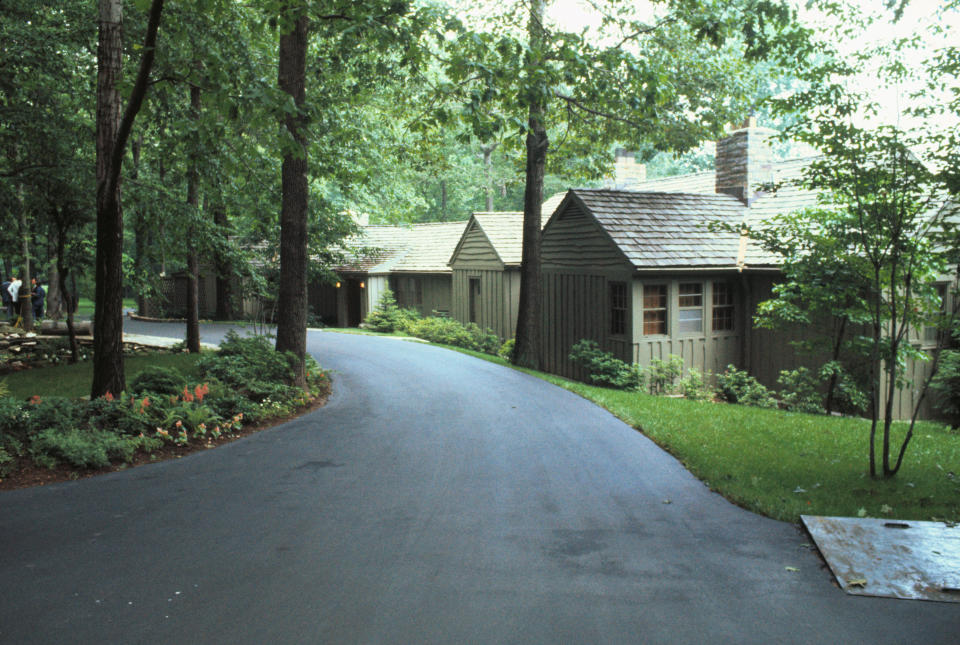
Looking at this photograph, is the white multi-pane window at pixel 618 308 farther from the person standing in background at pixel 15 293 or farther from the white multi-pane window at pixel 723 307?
the person standing in background at pixel 15 293

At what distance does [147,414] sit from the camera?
9.41m

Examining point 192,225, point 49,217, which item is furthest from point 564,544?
point 49,217

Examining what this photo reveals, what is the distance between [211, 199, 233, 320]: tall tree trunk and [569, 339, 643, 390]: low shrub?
8.28 metres

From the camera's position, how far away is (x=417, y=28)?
10.0m

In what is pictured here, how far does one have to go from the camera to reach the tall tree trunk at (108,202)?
9492 millimetres

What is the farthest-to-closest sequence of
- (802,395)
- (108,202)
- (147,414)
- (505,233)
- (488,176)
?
(488,176) < (505,233) < (802,395) < (108,202) < (147,414)

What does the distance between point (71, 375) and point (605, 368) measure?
1143cm

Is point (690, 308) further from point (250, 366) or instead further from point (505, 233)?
point (250, 366)

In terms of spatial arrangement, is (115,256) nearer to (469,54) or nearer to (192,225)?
(192,225)

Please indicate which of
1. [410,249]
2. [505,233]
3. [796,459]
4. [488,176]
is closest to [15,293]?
[410,249]

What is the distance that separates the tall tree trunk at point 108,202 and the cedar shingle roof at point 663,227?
35.4 ft

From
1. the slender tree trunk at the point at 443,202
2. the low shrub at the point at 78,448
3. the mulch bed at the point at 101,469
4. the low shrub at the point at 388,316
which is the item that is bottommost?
the mulch bed at the point at 101,469

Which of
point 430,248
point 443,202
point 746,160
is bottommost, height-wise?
point 430,248

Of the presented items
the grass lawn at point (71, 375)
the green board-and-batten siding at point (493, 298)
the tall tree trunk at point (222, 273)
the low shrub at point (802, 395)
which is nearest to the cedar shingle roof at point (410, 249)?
the green board-and-batten siding at point (493, 298)
